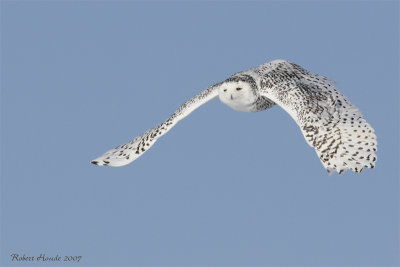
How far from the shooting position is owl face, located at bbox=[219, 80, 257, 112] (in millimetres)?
12031

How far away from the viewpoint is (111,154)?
12.5 metres

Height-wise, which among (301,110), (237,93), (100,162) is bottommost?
(301,110)

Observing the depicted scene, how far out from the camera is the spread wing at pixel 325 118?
33.7 ft

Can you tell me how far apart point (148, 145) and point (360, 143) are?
3.64 m

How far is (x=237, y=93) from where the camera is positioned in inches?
474

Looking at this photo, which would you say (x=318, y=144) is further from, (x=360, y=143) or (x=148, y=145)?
(x=148, y=145)

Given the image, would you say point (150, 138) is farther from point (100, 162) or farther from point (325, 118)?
point (325, 118)

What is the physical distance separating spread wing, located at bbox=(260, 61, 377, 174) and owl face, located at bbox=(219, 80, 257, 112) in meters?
0.23

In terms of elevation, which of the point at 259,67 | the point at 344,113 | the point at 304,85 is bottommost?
the point at 344,113

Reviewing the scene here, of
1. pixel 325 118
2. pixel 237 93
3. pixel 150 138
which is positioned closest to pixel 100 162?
pixel 150 138

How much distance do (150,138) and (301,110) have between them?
8.98 ft

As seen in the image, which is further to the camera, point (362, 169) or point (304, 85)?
point (304, 85)

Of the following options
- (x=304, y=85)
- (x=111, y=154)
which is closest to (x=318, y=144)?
(x=304, y=85)

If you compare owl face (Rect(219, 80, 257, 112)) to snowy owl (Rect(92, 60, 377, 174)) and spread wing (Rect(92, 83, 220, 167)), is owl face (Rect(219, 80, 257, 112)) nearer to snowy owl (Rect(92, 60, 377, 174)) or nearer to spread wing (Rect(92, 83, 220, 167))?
snowy owl (Rect(92, 60, 377, 174))
